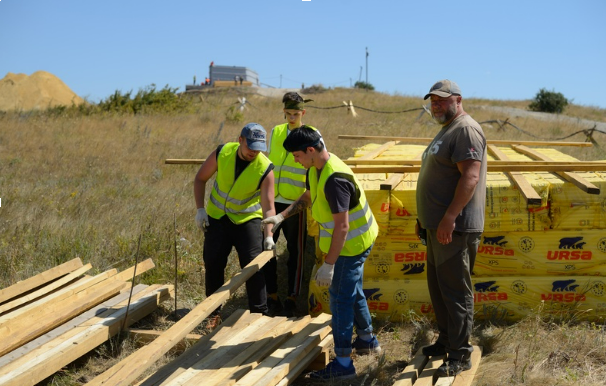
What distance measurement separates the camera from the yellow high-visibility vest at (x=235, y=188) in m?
4.75

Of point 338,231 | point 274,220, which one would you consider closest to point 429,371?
point 338,231

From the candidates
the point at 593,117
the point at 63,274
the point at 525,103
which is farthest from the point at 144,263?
the point at 525,103

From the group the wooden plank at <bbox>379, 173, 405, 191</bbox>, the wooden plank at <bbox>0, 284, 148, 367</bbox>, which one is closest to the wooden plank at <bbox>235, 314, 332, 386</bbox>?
the wooden plank at <bbox>379, 173, 405, 191</bbox>

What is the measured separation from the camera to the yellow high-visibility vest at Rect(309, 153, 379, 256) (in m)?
3.95

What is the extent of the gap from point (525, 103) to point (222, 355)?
32719mm

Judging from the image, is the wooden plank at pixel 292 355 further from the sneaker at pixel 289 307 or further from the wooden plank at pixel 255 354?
the sneaker at pixel 289 307

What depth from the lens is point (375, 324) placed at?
513cm

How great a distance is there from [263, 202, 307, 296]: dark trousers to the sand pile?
24.1 m

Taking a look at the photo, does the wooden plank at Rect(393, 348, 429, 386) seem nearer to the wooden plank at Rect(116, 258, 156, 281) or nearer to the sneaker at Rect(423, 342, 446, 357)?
the sneaker at Rect(423, 342, 446, 357)

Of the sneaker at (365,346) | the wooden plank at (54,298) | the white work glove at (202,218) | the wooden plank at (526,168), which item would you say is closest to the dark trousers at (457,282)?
the sneaker at (365,346)

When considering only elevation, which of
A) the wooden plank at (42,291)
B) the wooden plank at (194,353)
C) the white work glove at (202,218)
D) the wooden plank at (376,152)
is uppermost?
the wooden plank at (376,152)

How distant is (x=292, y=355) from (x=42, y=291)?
2354mm

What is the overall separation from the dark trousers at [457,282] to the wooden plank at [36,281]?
329 cm

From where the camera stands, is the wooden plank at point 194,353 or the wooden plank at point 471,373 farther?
the wooden plank at point 471,373
